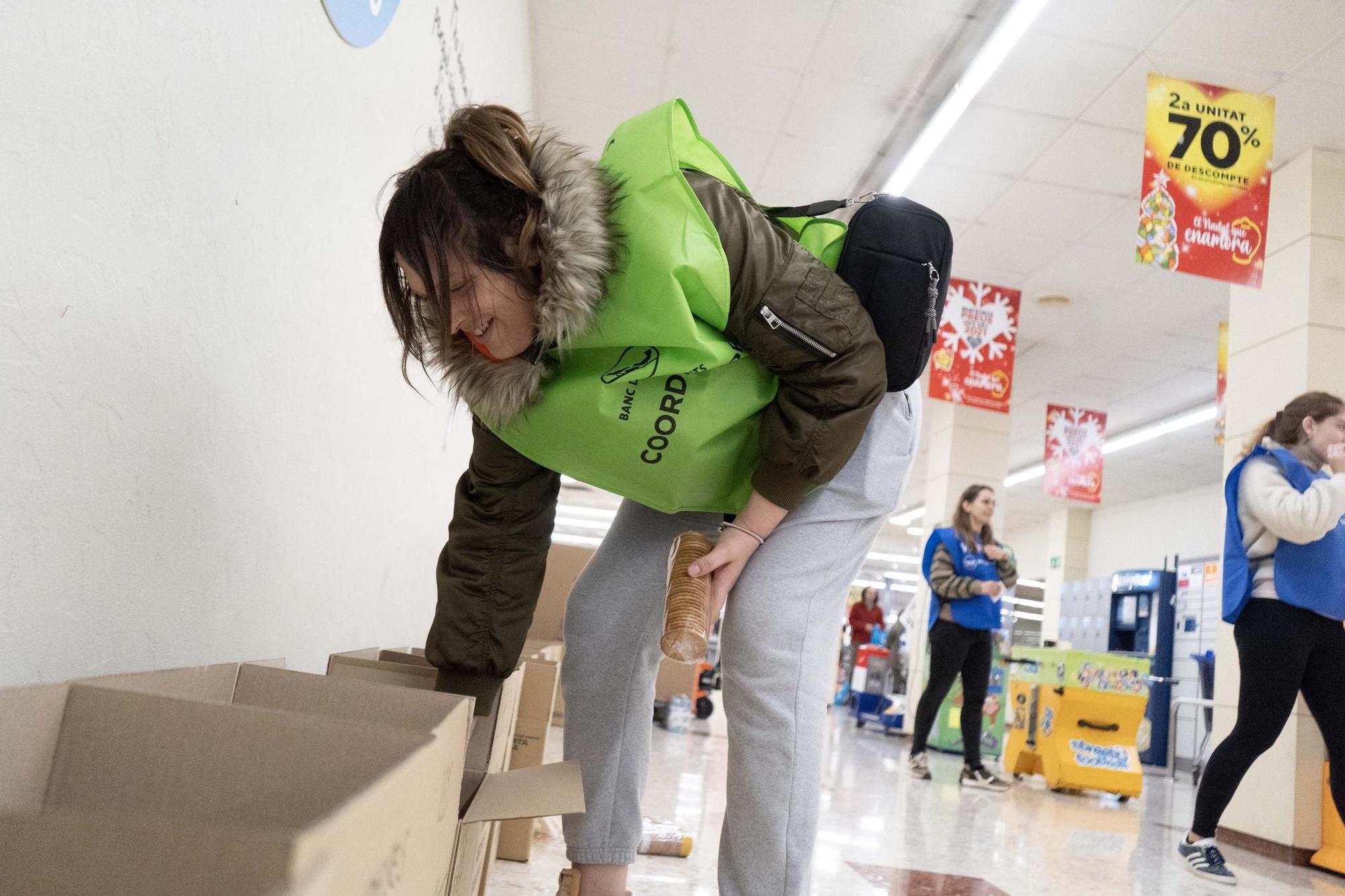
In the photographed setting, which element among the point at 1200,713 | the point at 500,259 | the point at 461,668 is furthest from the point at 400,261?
the point at 1200,713

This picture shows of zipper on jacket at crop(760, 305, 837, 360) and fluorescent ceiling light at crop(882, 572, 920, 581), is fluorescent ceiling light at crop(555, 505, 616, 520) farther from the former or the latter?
zipper on jacket at crop(760, 305, 837, 360)

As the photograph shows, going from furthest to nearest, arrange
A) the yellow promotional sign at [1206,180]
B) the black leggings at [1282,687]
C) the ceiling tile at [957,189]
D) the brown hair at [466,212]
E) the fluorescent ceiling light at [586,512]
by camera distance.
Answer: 1. the fluorescent ceiling light at [586,512]
2. the ceiling tile at [957,189]
3. the yellow promotional sign at [1206,180]
4. the black leggings at [1282,687]
5. the brown hair at [466,212]

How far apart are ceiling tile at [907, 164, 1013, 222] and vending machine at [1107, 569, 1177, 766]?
5459 millimetres

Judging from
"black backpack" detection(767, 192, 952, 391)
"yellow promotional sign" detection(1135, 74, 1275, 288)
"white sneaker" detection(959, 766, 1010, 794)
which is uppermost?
"yellow promotional sign" detection(1135, 74, 1275, 288)

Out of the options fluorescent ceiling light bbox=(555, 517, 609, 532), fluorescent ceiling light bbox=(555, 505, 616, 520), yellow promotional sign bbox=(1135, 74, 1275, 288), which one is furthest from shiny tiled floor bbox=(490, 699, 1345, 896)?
fluorescent ceiling light bbox=(555, 517, 609, 532)

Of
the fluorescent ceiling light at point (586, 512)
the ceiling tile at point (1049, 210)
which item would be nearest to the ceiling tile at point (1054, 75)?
the ceiling tile at point (1049, 210)

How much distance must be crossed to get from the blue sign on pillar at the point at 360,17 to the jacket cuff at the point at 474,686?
891mm

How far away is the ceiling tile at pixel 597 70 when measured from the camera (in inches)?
182

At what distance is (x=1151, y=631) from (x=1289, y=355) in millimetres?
6852

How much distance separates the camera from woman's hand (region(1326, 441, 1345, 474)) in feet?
9.66

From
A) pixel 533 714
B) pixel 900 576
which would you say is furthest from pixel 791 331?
pixel 900 576

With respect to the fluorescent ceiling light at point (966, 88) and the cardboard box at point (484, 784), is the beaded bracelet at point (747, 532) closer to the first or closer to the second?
the cardboard box at point (484, 784)

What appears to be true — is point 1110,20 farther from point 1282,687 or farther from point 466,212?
point 466,212

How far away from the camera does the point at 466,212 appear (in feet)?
3.38
